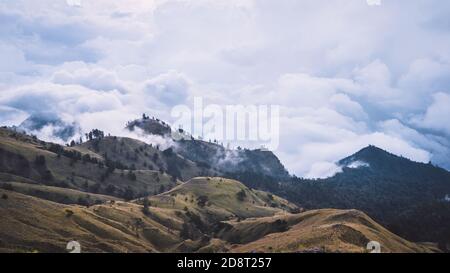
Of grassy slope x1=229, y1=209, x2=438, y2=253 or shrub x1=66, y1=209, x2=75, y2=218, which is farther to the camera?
shrub x1=66, y1=209, x2=75, y2=218

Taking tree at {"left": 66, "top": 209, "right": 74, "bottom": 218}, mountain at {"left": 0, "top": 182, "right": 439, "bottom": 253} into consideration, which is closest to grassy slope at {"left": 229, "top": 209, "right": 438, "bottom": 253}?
mountain at {"left": 0, "top": 182, "right": 439, "bottom": 253}

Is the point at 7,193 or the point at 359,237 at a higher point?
the point at 7,193

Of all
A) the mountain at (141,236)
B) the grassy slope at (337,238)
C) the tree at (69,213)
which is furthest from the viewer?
the tree at (69,213)

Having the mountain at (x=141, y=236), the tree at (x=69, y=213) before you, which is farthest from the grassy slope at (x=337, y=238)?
the tree at (x=69, y=213)

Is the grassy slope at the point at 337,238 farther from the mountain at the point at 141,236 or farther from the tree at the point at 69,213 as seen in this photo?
the tree at the point at 69,213

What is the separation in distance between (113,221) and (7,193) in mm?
45877

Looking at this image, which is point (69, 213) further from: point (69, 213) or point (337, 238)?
point (337, 238)

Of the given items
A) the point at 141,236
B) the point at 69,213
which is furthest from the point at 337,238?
the point at 141,236

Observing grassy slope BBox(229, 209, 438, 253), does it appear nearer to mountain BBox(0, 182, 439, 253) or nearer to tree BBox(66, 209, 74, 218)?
mountain BBox(0, 182, 439, 253)

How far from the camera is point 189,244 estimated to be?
193125mm
